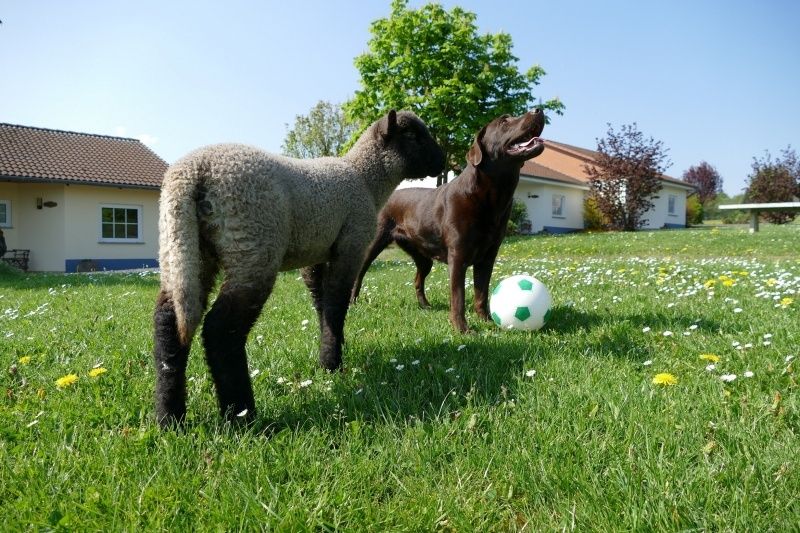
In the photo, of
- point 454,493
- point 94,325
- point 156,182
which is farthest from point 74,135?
point 454,493

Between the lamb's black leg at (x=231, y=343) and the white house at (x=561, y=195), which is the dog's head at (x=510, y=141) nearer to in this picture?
the lamb's black leg at (x=231, y=343)

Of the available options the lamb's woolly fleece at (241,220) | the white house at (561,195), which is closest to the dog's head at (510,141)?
the lamb's woolly fleece at (241,220)

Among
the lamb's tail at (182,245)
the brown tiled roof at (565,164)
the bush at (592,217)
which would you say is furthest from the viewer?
the brown tiled roof at (565,164)

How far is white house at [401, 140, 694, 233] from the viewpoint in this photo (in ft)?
113

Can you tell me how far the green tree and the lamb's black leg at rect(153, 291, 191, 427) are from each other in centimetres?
2086

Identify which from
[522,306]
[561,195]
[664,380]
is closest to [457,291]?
[522,306]

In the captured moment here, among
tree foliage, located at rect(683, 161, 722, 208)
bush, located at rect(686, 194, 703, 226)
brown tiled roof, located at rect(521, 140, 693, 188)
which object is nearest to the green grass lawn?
brown tiled roof, located at rect(521, 140, 693, 188)

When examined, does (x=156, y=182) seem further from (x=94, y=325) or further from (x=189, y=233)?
(x=189, y=233)

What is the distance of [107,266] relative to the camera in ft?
68.2

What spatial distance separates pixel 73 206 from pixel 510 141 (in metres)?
20.5

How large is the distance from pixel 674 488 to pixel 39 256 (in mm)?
23419

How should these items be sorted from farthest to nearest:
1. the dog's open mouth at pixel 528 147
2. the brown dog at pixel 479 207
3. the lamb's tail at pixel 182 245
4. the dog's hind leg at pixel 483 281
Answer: the dog's hind leg at pixel 483 281 → the brown dog at pixel 479 207 → the dog's open mouth at pixel 528 147 → the lamb's tail at pixel 182 245

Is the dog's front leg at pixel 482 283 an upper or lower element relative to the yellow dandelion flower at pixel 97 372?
upper

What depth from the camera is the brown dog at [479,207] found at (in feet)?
14.9
